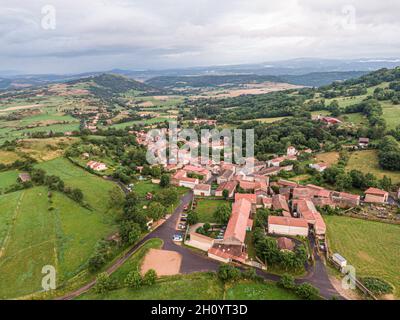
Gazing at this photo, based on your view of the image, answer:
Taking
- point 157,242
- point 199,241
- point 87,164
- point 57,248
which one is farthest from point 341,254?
point 87,164

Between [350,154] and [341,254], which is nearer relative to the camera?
[341,254]

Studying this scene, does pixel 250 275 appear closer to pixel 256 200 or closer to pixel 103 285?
pixel 103 285

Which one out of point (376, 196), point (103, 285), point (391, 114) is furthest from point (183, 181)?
point (391, 114)

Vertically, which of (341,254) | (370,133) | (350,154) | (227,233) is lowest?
(341,254)

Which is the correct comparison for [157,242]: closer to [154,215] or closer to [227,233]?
[154,215]

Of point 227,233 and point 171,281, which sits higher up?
point 227,233

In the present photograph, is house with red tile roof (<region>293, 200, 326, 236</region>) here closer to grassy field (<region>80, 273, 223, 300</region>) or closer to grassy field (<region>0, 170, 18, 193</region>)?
grassy field (<region>80, 273, 223, 300</region>)

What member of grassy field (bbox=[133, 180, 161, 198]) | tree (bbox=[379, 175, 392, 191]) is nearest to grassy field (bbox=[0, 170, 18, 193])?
grassy field (bbox=[133, 180, 161, 198])
